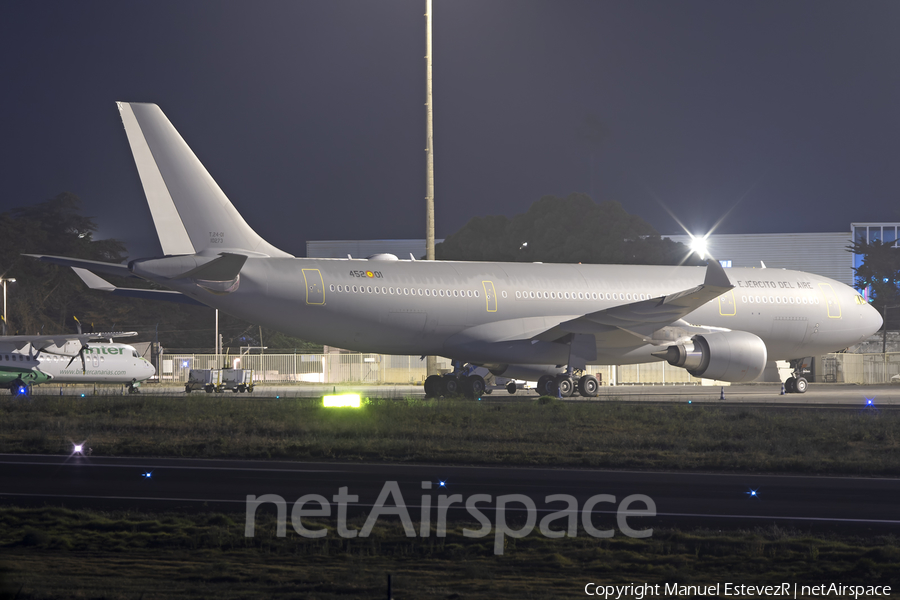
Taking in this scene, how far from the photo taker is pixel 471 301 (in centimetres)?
2781

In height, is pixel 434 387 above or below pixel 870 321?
below

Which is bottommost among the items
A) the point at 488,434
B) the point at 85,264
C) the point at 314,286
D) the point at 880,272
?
the point at 488,434

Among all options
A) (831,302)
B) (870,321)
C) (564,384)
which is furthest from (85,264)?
(870,321)

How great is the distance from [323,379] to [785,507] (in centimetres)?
5003

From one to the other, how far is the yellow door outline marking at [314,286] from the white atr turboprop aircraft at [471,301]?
0.10 feet

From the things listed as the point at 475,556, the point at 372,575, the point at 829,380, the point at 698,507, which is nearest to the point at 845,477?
the point at 698,507

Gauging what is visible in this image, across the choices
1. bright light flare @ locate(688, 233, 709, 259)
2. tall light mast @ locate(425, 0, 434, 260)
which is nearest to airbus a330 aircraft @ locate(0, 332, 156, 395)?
tall light mast @ locate(425, 0, 434, 260)

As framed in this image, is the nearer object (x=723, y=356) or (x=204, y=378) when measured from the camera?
(x=723, y=356)

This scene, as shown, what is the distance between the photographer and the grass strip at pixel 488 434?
15.7 m

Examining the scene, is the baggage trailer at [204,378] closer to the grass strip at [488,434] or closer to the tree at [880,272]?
the grass strip at [488,434]

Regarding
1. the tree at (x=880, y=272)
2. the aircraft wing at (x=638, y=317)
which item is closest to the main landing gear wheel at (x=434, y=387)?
the aircraft wing at (x=638, y=317)

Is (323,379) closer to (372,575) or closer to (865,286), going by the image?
(372,575)

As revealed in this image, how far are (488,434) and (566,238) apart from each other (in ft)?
262

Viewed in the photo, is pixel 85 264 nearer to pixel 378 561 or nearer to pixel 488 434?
pixel 488 434
